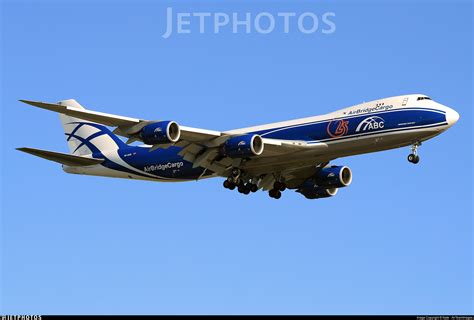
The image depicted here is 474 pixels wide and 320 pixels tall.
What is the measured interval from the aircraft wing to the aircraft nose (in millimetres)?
6363

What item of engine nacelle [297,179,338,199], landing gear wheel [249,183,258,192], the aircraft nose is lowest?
landing gear wheel [249,183,258,192]

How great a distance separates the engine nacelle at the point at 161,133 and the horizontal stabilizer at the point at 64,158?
22.3 feet

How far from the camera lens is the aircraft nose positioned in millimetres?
47594

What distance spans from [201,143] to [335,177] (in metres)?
8.87

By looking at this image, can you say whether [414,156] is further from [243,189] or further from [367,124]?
[243,189]

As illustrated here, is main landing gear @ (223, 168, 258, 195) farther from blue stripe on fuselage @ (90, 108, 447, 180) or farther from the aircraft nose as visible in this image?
the aircraft nose

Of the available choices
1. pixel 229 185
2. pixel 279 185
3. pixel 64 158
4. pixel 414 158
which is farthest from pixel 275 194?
pixel 64 158

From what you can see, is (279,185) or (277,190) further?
(277,190)

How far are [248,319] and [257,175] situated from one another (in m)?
18.6

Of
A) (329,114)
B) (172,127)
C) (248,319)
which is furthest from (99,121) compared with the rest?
(248,319)

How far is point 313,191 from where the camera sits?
56250mm

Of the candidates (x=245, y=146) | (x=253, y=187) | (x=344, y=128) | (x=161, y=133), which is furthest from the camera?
(x=253, y=187)

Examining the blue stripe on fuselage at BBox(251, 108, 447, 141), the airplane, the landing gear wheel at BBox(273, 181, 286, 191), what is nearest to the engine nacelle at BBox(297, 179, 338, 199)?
the airplane

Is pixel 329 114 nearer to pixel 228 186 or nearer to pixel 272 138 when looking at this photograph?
pixel 272 138
